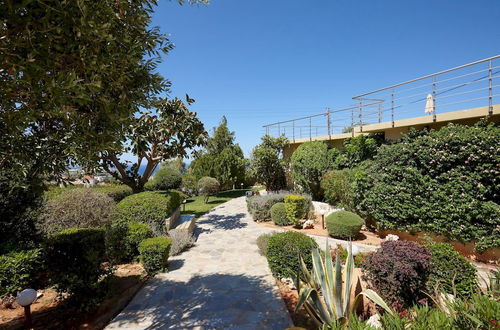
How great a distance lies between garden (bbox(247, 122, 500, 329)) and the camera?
346cm

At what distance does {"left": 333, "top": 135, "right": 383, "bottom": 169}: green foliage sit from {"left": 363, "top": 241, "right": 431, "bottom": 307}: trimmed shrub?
7.50 metres

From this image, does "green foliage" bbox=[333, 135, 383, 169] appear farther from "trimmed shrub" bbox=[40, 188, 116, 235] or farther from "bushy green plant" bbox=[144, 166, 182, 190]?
"bushy green plant" bbox=[144, 166, 182, 190]

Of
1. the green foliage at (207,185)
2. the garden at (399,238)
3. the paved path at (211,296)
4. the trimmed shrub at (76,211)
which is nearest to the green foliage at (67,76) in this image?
the paved path at (211,296)

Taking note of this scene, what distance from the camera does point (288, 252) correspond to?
5504 millimetres

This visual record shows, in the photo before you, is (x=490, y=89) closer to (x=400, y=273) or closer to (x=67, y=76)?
(x=400, y=273)

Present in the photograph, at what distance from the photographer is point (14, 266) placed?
13.0 ft

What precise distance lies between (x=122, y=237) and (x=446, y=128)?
37.5ft

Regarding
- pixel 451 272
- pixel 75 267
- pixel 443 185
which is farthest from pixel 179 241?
pixel 443 185

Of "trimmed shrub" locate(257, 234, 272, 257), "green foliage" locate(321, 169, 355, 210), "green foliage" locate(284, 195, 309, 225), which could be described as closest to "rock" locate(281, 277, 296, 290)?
"trimmed shrub" locate(257, 234, 272, 257)

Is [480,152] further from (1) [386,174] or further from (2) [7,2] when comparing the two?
(2) [7,2]

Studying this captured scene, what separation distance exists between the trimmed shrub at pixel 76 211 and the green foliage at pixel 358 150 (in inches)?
454

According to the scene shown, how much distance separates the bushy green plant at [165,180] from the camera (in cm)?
1994

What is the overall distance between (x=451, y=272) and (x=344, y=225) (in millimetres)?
4201

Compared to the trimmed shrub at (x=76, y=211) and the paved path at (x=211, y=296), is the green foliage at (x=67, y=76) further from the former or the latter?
the trimmed shrub at (x=76, y=211)
